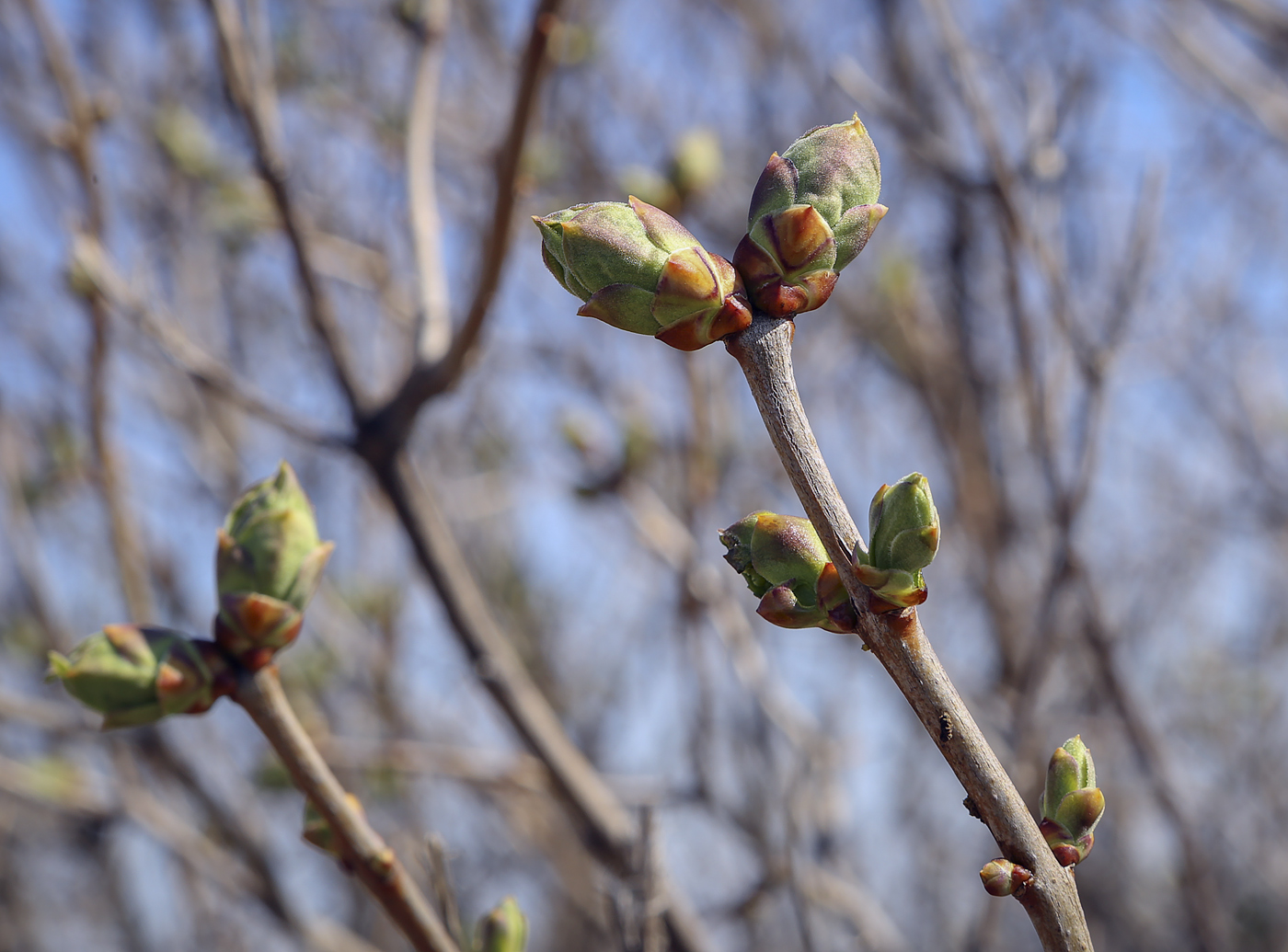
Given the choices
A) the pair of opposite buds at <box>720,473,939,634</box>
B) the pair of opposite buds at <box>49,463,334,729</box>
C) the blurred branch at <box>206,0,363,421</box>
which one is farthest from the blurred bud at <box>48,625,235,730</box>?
the blurred branch at <box>206,0,363,421</box>

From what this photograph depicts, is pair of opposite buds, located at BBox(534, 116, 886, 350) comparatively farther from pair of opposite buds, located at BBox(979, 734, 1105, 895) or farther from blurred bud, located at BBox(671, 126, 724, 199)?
blurred bud, located at BBox(671, 126, 724, 199)

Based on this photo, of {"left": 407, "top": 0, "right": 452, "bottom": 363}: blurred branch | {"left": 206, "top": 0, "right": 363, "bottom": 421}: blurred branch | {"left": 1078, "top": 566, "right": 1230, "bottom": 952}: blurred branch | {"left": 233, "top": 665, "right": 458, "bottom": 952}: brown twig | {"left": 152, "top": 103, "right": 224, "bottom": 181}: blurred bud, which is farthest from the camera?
{"left": 152, "top": 103, "right": 224, "bottom": 181}: blurred bud

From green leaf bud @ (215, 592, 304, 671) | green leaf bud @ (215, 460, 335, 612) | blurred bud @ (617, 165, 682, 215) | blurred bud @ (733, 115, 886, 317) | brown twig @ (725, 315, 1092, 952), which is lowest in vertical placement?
green leaf bud @ (215, 592, 304, 671)

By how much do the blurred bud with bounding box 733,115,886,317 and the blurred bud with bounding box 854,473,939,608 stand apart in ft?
0.46

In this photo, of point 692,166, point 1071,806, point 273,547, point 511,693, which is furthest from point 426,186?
point 1071,806

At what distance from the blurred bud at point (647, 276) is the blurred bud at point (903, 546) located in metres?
0.15

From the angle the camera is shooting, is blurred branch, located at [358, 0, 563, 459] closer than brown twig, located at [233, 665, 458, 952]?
No

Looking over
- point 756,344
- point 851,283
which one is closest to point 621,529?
point 851,283

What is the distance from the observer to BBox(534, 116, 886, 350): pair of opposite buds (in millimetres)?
669

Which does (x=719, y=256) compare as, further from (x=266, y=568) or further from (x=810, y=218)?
(x=266, y=568)

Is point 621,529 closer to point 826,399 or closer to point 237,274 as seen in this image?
point 826,399

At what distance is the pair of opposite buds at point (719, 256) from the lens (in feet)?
2.20

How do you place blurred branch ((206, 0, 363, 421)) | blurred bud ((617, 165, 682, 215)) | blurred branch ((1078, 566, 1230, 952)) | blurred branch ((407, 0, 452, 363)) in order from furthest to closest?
1. blurred bud ((617, 165, 682, 215))
2. blurred branch ((1078, 566, 1230, 952))
3. blurred branch ((407, 0, 452, 363))
4. blurred branch ((206, 0, 363, 421))

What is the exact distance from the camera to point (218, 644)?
0.90 meters
